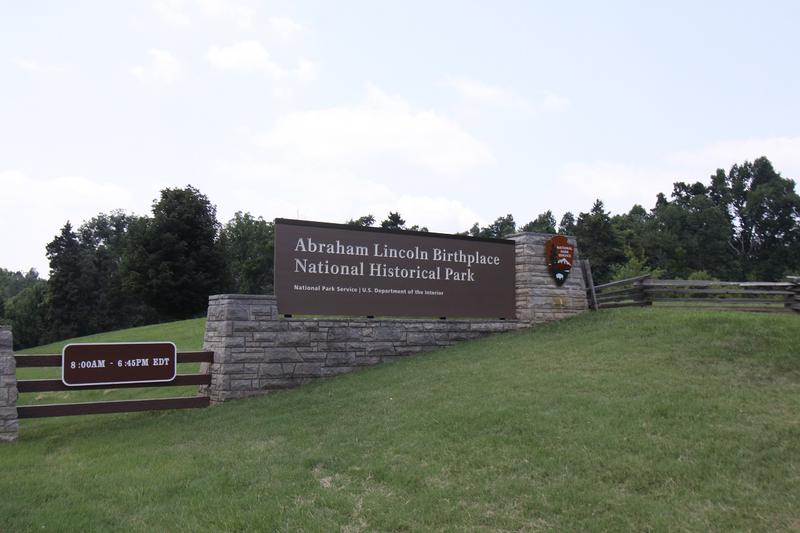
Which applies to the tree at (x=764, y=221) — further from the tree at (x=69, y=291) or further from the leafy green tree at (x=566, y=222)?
the tree at (x=69, y=291)

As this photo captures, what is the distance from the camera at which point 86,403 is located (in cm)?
984

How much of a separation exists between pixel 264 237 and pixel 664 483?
188 feet

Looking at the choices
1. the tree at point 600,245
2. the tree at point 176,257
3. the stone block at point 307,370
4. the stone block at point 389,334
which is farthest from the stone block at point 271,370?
the tree at point 600,245

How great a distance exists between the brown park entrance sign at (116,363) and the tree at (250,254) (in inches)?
1836

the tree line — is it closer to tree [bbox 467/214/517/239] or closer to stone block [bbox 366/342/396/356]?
tree [bbox 467/214/517/239]

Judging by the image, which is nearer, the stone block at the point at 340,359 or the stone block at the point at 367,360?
the stone block at the point at 340,359

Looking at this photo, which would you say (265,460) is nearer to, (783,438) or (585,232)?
(783,438)

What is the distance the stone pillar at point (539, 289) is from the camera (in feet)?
47.8

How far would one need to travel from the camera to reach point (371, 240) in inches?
520

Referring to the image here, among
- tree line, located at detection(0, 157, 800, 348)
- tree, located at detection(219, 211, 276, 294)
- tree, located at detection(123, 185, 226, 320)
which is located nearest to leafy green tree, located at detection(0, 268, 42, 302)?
tree line, located at detection(0, 157, 800, 348)

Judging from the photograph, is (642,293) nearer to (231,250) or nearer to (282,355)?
(282,355)

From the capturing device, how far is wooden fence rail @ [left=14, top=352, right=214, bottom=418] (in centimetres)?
950

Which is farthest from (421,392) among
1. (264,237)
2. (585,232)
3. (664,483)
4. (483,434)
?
(264,237)

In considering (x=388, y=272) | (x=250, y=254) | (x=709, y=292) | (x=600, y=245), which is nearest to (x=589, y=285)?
(x=709, y=292)
